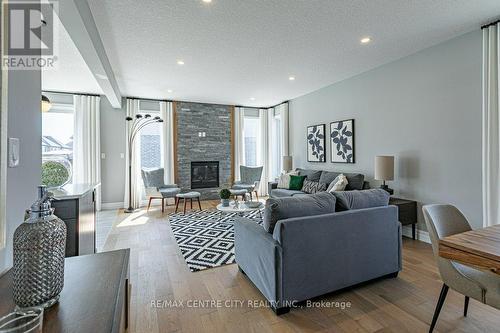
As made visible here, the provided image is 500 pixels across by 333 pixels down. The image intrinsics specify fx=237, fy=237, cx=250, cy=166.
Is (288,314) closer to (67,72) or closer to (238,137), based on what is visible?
(67,72)

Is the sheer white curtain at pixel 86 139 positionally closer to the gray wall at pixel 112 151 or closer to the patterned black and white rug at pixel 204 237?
the gray wall at pixel 112 151

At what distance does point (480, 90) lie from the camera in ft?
9.20

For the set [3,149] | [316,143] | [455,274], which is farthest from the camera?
[316,143]

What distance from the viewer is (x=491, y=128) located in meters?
2.66

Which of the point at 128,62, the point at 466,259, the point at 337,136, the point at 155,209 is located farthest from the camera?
the point at 155,209

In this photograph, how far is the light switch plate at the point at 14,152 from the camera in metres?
0.93

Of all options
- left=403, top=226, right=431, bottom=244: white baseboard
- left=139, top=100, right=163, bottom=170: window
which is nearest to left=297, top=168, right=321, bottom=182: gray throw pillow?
left=403, top=226, right=431, bottom=244: white baseboard

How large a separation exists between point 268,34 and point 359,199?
217 centimetres

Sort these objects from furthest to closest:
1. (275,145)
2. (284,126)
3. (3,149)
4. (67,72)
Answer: (275,145)
(284,126)
(67,72)
(3,149)

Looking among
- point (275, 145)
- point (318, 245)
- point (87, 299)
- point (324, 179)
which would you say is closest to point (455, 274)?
point (318, 245)

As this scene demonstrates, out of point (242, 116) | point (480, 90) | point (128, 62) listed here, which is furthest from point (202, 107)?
point (480, 90)

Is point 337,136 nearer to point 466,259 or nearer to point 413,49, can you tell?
point 413,49

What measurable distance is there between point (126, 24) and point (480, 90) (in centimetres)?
416

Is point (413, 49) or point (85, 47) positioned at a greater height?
point (413, 49)
